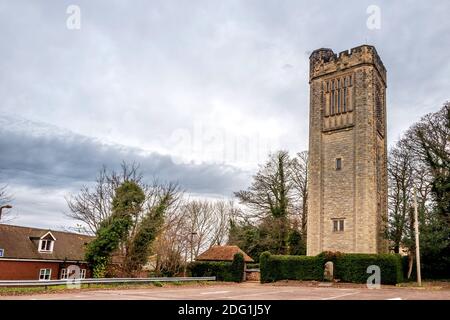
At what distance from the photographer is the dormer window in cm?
3444

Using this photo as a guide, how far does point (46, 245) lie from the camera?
34.9 metres

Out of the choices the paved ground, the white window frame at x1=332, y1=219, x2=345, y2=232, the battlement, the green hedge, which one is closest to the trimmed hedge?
the white window frame at x1=332, y1=219, x2=345, y2=232

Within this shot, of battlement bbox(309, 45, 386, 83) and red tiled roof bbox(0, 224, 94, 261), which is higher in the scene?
battlement bbox(309, 45, 386, 83)

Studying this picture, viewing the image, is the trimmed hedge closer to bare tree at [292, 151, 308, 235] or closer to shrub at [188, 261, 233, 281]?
shrub at [188, 261, 233, 281]

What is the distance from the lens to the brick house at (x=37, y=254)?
103 ft

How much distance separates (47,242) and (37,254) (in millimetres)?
1659

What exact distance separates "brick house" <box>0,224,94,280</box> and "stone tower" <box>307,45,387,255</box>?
18.5m

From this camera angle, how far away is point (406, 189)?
33.5 meters

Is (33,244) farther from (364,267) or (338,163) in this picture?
(364,267)

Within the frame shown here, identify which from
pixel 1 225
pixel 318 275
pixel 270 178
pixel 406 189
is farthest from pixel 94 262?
pixel 406 189

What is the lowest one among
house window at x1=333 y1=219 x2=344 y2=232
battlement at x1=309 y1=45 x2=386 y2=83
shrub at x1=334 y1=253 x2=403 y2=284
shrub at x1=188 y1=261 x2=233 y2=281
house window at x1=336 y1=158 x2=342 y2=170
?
shrub at x1=188 y1=261 x2=233 y2=281

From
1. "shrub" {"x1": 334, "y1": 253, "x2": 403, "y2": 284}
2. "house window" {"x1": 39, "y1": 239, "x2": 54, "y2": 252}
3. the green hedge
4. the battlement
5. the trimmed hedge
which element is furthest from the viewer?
"house window" {"x1": 39, "y1": 239, "x2": 54, "y2": 252}

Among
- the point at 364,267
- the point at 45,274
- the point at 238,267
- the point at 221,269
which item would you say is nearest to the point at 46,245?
the point at 45,274
